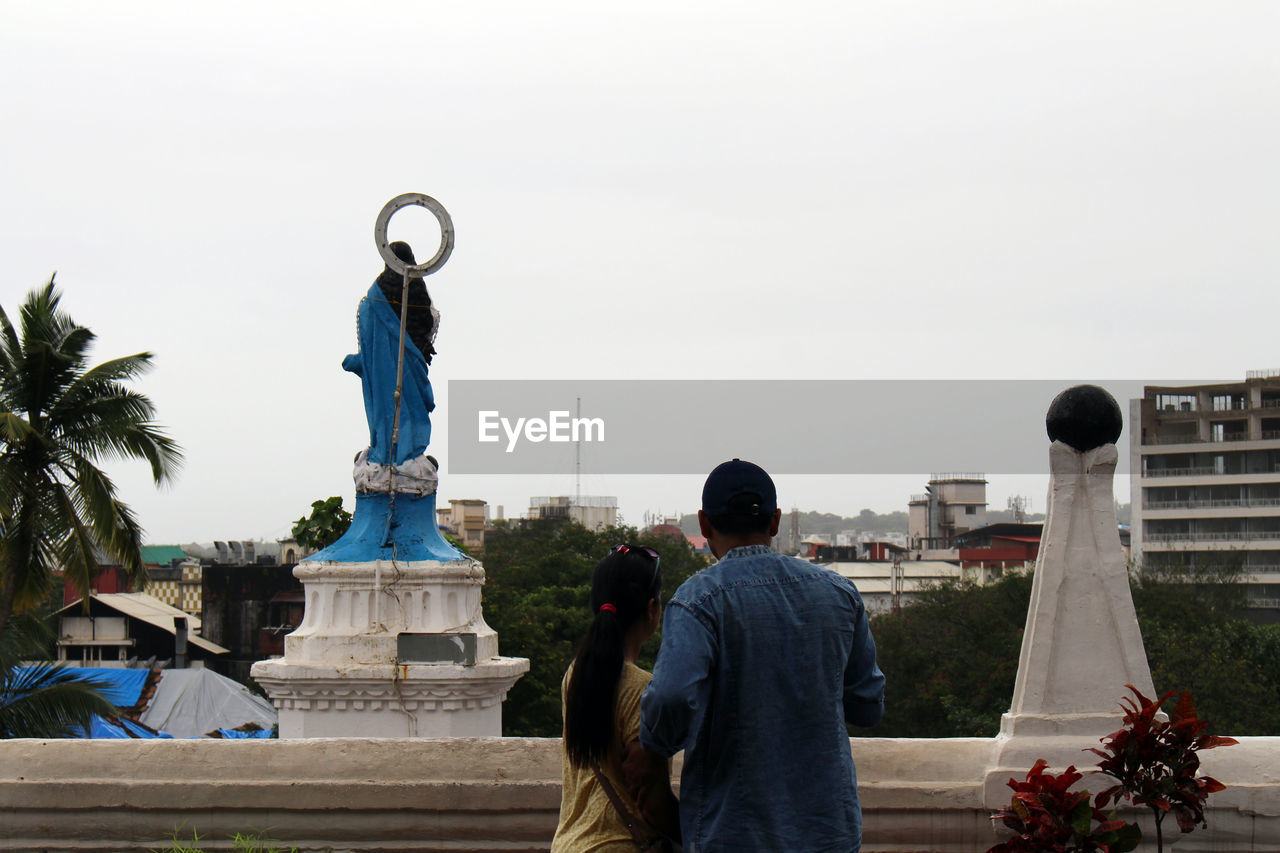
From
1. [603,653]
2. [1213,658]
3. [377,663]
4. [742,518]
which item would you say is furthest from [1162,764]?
[1213,658]

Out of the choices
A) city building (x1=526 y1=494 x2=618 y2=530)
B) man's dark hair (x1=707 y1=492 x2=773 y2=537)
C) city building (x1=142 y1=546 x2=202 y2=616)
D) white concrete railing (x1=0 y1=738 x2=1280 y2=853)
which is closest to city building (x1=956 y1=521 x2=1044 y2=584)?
city building (x1=526 y1=494 x2=618 y2=530)

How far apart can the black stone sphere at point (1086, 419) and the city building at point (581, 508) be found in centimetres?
9077

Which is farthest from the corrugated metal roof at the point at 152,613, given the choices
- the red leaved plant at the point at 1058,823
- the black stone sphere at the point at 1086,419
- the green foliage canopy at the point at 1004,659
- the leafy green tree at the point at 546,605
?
the red leaved plant at the point at 1058,823

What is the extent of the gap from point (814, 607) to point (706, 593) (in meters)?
Result: 0.28

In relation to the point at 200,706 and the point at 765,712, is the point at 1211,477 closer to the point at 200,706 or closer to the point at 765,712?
the point at 200,706

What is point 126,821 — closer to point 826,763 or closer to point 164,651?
point 826,763

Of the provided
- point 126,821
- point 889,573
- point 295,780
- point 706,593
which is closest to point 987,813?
point 706,593

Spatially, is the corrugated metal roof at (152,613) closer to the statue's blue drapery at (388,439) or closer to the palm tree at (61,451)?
the palm tree at (61,451)

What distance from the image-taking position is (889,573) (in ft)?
291

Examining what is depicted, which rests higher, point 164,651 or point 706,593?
point 706,593

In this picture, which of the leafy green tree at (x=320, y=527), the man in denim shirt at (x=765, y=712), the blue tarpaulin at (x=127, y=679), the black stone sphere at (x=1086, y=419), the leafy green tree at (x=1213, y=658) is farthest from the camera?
the blue tarpaulin at (x=127, y=679)

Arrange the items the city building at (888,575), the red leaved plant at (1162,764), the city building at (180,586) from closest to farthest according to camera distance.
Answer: the red leaved plant at (1162,764) → the city building at (180,586) → the city building at (888,575)

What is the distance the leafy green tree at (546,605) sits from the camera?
3019 centimetres

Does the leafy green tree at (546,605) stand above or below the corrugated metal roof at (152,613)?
above
